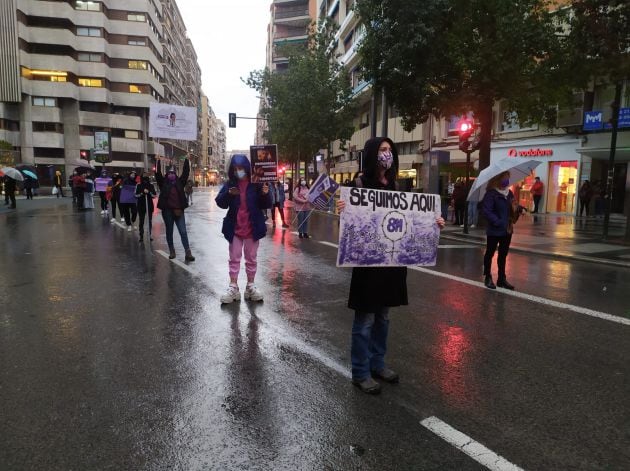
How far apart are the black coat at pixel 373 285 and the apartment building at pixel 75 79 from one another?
52.5 m

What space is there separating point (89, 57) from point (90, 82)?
3.09m

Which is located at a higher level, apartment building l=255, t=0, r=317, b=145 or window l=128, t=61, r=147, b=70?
apartment building l=255, t=0, r=317, b=145

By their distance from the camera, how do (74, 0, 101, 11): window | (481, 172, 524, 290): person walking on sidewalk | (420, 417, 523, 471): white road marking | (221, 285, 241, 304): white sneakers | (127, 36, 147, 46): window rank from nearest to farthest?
(420, 417, 523, 471): white road marking → (221, 285, 241, 304): white sneakers → (481, 172, 524, 290): person walking on sidewalk → (74, 0, 101, 11): window → (127, 36, 147, 46): window

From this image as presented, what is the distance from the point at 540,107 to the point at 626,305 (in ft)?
38.6

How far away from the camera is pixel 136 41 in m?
63.4

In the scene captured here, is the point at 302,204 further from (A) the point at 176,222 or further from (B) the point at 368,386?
(B) the point at 368,386

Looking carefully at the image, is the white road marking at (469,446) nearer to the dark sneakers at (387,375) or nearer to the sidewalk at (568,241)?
the dark sneakers at (387,375)

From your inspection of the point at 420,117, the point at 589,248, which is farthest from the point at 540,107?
the point at 589,248

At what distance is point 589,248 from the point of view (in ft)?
38.9

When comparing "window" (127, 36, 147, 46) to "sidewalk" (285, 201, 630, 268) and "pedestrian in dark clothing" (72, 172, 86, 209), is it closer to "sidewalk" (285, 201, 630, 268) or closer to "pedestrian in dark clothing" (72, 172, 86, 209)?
"pedestrian in dark clothing" (72, 172, 86, 209)

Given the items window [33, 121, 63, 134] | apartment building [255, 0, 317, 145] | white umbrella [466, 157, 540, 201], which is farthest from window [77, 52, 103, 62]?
white umbrella [466, 157, 540, 201]

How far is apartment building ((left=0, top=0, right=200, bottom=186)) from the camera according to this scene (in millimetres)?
53594

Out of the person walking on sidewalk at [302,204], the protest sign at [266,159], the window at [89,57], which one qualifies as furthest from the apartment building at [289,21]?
the protest sign at [266,159]

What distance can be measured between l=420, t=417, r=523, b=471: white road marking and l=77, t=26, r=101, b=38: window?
2692 inches
